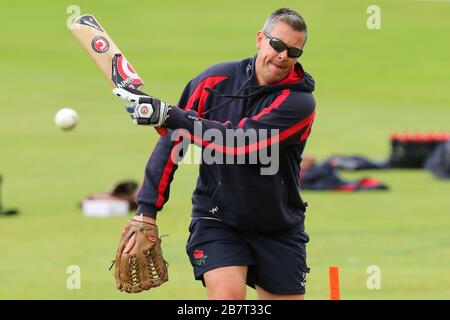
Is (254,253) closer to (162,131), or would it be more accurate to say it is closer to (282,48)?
(162,131)

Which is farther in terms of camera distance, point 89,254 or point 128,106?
point 89,254

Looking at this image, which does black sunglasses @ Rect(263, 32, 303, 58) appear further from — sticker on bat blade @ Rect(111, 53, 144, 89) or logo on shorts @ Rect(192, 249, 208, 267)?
logo on shorts @ Rect(192, 249, 208, 267)

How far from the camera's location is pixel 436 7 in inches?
2115

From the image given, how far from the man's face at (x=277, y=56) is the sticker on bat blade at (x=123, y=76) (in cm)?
95

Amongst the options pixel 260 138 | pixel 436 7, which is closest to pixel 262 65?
pixel 260 138

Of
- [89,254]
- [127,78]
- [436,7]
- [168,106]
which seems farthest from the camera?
[436,7]

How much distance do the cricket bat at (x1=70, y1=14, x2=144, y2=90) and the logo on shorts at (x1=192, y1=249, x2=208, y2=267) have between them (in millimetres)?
1286

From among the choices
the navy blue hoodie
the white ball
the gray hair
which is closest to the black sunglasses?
the gray hair

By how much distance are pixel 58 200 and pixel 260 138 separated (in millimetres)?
12307

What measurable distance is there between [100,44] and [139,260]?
1.71m

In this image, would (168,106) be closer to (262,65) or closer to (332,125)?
(262,65)

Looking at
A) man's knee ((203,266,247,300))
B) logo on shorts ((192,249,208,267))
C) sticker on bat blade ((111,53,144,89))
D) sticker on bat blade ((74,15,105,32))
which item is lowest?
man's knee ((203,266,247,300))

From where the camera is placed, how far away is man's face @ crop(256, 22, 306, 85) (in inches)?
325

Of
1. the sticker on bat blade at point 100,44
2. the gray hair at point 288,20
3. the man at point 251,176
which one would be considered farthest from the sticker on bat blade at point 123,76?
the gray hair at point 288,20
